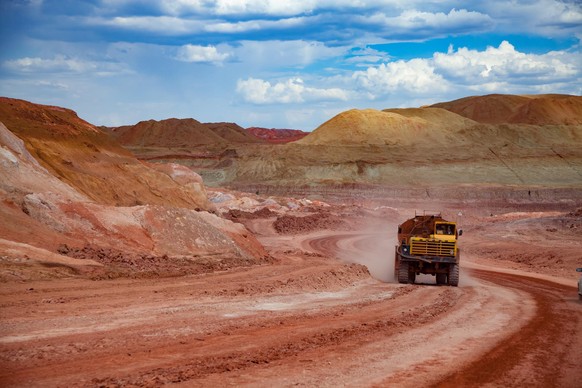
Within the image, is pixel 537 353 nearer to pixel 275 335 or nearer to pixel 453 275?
pixel 275 335

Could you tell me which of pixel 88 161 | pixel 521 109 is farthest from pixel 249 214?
pixel 521 109

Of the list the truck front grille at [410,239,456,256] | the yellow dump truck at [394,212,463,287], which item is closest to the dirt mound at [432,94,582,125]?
the yellow dump truck at [394,212,463,287]

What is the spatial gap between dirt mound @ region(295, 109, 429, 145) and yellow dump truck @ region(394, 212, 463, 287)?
319 feet

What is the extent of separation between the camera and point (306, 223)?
53781 millimetres

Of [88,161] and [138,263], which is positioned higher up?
[88,161]

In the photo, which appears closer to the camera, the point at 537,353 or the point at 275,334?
the point at 537,353

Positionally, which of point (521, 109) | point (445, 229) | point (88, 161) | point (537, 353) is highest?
point (521, 109)

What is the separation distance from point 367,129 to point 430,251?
106 meters

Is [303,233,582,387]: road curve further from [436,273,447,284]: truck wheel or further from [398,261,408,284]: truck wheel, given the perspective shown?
[398,261,408,284]: truck wheel

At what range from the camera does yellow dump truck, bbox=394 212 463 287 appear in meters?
23.6

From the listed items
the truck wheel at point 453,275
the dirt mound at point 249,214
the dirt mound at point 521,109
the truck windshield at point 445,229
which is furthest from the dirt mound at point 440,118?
the truck wheel at point 453,275

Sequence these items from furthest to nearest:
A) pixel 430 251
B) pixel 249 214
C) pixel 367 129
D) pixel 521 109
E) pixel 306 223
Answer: pixel 521 109
pixel 367 129
pixel 249 214
pixel 306 223
pixel 430 251

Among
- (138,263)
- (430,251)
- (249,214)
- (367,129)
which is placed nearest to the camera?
(138,263)

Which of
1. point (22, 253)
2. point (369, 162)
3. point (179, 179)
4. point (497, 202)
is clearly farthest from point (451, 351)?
point (369, 162)
